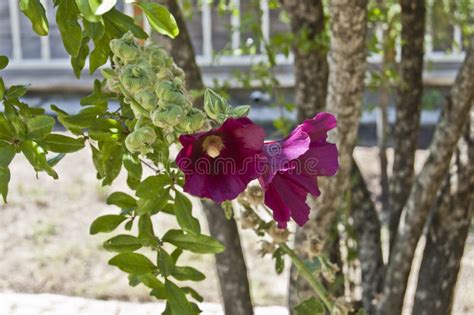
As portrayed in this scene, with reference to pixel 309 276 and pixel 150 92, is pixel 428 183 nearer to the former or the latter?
pixel 309 276

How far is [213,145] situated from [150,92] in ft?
0.41

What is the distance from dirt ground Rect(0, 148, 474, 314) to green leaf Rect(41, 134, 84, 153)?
3.35 meters

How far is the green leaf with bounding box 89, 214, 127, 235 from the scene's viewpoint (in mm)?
1689

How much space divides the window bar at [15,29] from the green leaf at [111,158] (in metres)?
7.15

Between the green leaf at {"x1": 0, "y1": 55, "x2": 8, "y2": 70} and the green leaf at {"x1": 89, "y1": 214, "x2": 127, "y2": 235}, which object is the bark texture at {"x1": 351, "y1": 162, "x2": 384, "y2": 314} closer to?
the green leaf at {"x1": 89, "y1": 214, "x2": 127, "y2": 235}

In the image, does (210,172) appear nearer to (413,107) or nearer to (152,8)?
(152,8)

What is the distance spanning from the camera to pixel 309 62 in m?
3.17

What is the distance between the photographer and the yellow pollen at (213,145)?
1.19 meters

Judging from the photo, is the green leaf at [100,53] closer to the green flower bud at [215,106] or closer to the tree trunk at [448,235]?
the green flower bud at [215,106]

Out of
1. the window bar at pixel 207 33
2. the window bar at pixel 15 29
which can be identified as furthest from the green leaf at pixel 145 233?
the window bar at pixel 15 29

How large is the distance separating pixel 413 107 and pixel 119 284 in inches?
88.2

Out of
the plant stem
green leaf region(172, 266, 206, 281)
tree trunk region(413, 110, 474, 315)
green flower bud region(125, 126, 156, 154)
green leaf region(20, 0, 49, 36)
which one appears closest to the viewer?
green flower bud region(125, 126, 156, 154)

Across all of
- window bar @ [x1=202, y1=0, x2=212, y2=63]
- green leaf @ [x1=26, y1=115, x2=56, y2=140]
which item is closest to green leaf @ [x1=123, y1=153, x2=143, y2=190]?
green leaf @ [x1=26, y1=115, x2=56, y2=140]

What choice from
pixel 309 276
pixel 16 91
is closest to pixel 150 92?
pixel 16 91
